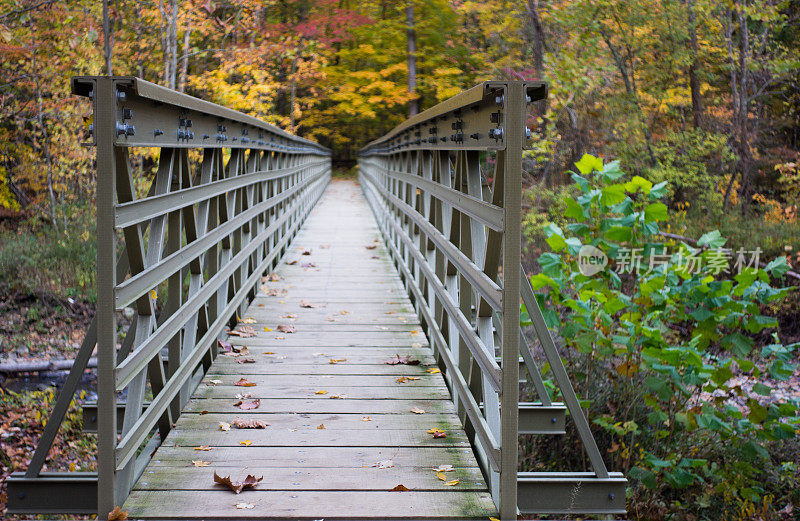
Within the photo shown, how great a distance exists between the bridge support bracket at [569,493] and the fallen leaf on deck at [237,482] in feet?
3.49

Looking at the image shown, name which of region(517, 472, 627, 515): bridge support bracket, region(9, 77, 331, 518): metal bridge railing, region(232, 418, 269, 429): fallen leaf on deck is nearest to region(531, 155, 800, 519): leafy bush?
region(517, 472, 627, 515): bridge support bracket

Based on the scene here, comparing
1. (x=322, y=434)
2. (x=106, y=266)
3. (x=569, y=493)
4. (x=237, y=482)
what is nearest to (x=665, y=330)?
(x=569, y=493)

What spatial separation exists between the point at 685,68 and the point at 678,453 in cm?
1315

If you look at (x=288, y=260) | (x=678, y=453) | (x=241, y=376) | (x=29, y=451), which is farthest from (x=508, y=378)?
(x=288, y=260)

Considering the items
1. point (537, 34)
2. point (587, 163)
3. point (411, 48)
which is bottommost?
point (587, 163)

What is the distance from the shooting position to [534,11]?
1662 cm

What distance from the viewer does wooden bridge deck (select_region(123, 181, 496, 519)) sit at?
296 centimetres

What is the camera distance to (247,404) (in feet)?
13.4

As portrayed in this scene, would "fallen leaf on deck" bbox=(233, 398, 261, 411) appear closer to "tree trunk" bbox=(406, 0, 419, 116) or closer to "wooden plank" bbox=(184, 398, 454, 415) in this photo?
"wooden plank" bbox=(184, 398, 454, 415)

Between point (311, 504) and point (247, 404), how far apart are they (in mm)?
1229

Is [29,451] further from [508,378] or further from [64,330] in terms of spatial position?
[508,378]

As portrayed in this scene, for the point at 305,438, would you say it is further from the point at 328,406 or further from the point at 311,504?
the point at 311,504

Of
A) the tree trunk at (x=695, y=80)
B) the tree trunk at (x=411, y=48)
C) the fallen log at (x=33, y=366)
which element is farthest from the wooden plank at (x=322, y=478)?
the tree trunk at (x=411, y=48)

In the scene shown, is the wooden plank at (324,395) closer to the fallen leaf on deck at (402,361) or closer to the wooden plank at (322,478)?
the fallen leaf on deck at (402,361)
